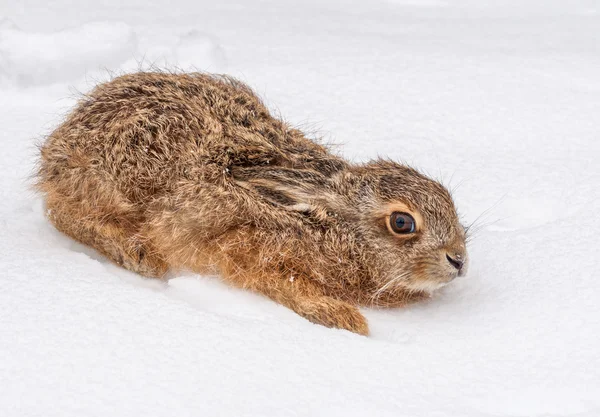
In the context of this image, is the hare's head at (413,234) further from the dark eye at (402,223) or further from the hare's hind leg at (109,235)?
the hare's hind leg at (109,235)

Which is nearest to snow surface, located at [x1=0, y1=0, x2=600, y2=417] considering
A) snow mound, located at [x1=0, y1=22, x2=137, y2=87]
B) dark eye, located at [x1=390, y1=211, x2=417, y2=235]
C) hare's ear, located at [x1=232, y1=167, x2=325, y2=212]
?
snow mound, located at [x1=0, y1=22, x2=137, y2=87]

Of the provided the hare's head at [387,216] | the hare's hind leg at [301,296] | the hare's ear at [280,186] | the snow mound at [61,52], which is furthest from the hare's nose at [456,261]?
the snow mound at [61,52]

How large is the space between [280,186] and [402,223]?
846 millimetres

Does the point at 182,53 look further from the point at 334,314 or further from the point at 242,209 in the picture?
the point at 334,314

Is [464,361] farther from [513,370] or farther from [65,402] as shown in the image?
[65,402]

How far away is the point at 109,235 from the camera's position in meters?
6.21

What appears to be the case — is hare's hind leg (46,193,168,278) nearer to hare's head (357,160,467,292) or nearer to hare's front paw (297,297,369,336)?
hare's front paw (297,297,369,336)

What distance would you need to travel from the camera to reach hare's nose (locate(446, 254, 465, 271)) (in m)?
6.05

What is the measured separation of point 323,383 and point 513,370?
113cm

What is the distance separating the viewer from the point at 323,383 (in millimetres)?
4832

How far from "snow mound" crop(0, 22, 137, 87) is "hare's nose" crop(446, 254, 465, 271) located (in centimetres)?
436

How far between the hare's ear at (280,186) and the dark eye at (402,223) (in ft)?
1.80

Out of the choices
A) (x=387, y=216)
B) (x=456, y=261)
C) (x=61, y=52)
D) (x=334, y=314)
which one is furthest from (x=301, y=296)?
(x=61, y=52)

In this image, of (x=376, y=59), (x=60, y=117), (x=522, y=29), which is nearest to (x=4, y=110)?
(x=60, y=117)
